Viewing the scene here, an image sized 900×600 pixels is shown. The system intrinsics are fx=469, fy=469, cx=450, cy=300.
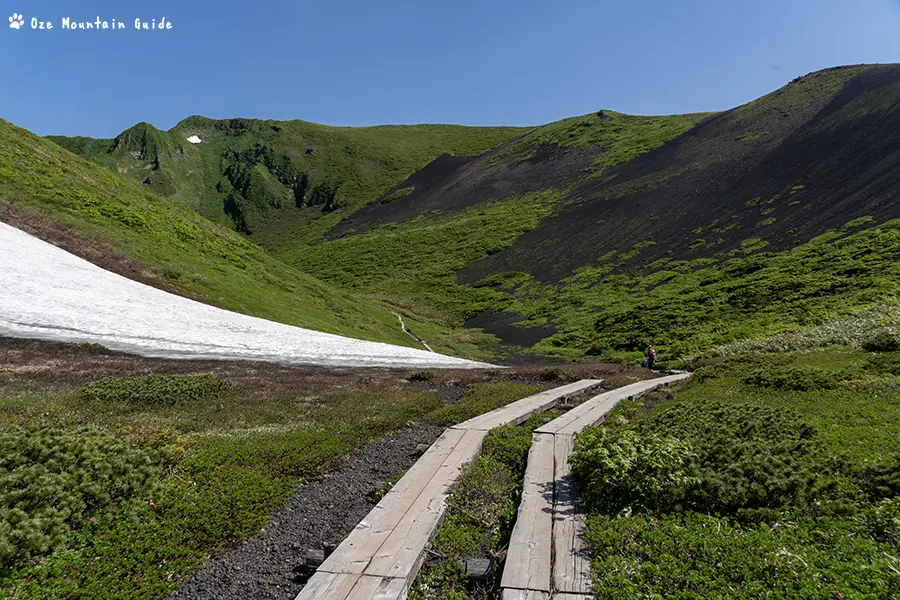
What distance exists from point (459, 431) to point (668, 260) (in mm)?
76729

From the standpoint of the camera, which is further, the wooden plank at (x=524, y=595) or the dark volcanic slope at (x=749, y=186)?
the dark volcanic slope at (x=749, y=186)

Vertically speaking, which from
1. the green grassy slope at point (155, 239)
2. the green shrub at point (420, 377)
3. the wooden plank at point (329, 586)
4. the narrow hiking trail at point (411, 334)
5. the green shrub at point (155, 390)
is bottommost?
the narrow hiking trail at point (411, 334)

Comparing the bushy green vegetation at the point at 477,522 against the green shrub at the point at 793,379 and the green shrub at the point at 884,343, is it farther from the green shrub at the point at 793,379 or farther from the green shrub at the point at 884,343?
the green shrub at the point at 884,343

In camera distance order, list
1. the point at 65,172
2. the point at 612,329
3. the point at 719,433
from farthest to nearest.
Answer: the point at 612,329
the point at 65,172
the point at 719,433

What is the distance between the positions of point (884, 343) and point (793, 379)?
11.8 meters

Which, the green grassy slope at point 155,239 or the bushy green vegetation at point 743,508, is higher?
the green grassy slope at point 155,239

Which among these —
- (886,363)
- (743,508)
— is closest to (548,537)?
(743,508)

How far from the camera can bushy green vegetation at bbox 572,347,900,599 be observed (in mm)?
5789

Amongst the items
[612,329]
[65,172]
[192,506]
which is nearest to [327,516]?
[192,506]

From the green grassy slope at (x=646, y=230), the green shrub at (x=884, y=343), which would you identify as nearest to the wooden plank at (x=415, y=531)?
the green shrub at (x=884, y=343)

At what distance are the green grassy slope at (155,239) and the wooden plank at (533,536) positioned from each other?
117ft

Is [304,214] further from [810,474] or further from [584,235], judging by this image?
[810,474]

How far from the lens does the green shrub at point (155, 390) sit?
15.0 m

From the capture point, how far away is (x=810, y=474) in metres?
8.25
